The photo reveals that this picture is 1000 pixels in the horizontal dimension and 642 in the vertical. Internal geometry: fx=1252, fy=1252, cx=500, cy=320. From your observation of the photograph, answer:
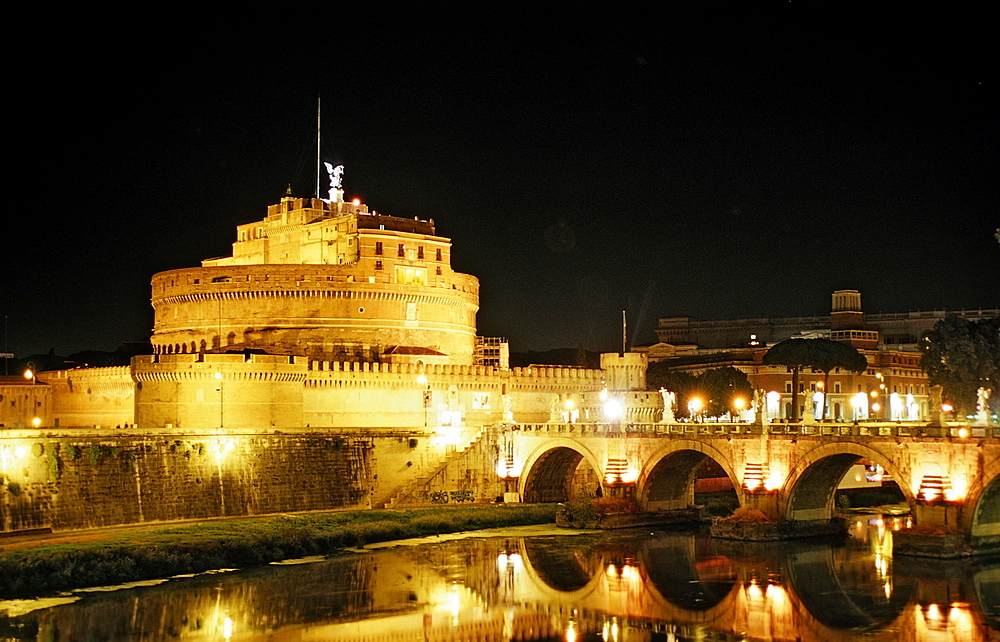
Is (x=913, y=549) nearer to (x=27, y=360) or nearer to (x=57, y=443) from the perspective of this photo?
(x=57, y=443)

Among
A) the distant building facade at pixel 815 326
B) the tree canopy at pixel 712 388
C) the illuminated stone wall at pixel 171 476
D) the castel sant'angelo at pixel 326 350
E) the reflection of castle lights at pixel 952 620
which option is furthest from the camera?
the distant building facade at pixel 815 326

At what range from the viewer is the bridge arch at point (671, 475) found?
46.6m

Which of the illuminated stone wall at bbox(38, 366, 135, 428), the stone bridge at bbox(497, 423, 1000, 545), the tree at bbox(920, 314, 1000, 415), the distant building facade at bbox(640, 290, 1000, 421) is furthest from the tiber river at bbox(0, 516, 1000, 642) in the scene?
the distant building facade at bbox(640, 290, 1000, 421)

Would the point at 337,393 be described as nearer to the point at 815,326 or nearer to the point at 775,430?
the point at 775,430

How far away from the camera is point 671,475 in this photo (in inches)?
1935

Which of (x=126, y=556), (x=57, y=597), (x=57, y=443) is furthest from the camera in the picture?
(x=57, y=443)

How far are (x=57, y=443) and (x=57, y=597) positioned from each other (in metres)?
8.29

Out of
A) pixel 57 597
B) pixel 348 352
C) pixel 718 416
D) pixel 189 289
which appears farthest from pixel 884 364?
pixel 57 597

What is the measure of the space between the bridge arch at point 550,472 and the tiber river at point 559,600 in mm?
10810

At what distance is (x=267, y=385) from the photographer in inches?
2039

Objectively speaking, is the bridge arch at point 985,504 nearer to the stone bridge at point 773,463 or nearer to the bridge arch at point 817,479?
the stone bridge at point 773,463

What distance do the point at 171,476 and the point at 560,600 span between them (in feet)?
52.9

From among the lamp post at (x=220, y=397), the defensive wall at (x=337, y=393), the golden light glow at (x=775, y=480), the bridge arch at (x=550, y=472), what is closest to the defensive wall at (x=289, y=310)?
the defensive wall at (x=337, y=393)

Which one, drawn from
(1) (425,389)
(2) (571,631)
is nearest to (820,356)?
(1) (425,389)
